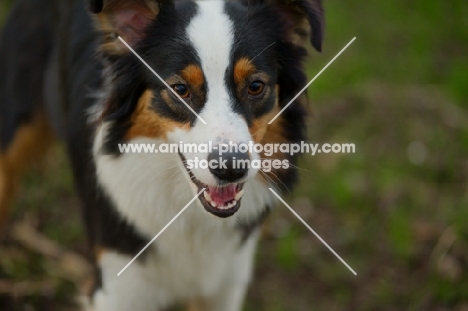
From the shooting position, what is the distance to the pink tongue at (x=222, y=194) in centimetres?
297

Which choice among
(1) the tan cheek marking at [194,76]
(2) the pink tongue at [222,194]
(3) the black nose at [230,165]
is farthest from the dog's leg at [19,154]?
(3) the black nose at [230,165]

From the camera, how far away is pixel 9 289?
14.0 ft

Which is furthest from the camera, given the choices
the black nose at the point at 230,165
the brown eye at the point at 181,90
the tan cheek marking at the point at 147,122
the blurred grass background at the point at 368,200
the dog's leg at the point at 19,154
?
the blurred grass background at the point at 368,200

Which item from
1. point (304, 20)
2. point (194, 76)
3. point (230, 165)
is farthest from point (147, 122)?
point (304, 20)

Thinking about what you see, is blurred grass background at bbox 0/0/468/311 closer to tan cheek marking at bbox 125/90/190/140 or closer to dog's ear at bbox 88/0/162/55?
tan cheek marking at bbox 125/90/190/140

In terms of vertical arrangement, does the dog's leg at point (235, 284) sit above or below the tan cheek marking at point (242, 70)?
below

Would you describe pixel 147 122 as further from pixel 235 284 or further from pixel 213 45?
pixel 235 284

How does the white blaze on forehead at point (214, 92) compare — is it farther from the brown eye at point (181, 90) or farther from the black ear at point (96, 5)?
the black ear at point (96, 5)

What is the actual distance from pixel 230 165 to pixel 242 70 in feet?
1.54

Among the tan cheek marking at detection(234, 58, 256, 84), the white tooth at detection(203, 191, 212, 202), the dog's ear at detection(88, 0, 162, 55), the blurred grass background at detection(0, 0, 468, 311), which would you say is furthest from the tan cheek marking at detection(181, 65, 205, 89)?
the blurred grass background at detection(0, 0, 468, 311)

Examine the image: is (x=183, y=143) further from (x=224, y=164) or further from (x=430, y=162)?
(x=430, y=162)

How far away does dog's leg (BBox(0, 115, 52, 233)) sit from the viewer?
4.27 m

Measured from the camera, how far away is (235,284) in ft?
12.3

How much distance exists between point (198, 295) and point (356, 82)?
3.32 metres
